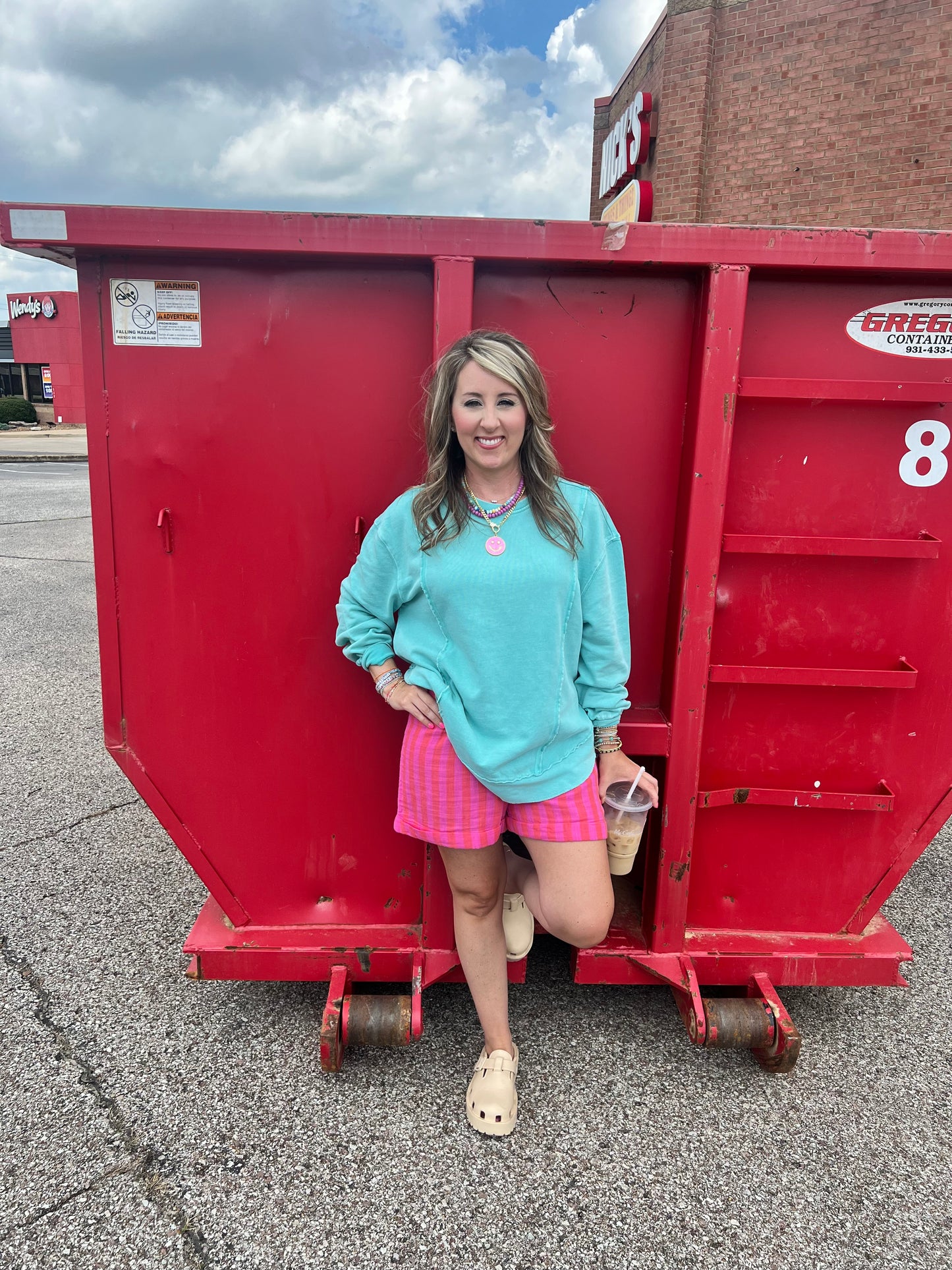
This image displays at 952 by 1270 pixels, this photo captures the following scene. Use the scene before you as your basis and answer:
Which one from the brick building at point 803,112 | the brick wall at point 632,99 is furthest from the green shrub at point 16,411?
the brick building at point 803,112

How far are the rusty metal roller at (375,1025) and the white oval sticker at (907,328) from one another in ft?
7.02

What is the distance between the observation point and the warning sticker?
199 cm

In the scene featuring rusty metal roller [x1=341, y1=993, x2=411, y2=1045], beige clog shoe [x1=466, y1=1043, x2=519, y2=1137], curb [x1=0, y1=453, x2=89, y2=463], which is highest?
curb [x1=0, y1=453, x2=89, y2=463]

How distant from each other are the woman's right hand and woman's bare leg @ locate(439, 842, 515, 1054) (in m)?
0.33

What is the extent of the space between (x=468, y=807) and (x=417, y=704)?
281 millimetres

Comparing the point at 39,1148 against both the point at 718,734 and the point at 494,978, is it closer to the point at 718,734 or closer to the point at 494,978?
the point at 494,978

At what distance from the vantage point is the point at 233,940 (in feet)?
7.68

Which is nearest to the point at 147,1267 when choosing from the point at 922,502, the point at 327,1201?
the point at 327,1201

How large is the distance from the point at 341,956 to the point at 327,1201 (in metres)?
0.62

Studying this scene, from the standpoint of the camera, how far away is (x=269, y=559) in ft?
7.10

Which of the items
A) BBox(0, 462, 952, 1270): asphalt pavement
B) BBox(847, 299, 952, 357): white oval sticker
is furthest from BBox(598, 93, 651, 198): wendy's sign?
BBox(0, 462, 952, 1270): asphalt pavement

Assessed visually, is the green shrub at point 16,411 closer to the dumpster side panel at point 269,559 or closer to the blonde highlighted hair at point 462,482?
the dumpster side panel at point 269,559

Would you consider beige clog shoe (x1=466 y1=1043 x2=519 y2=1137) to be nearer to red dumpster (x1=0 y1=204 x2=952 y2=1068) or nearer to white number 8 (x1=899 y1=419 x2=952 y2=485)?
red dumpster (x1=0 y1=204 x2=952 y2=1068)

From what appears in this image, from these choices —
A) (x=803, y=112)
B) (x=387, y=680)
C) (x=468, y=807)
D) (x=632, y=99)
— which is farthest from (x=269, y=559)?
(x=632, y=99)
